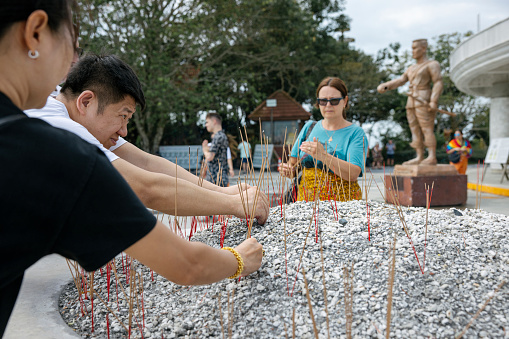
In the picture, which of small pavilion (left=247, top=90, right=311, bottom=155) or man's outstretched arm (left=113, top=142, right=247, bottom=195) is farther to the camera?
small pavilion (left=247, top=90, right=311, bottom=155)

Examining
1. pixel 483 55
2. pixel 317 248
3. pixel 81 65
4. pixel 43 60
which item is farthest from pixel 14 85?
pixel 483 55

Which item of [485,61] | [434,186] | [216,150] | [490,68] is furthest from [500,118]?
[216,150]

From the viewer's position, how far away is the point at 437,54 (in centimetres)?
2645

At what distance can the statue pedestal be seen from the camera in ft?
19.4

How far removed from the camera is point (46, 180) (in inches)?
27.7

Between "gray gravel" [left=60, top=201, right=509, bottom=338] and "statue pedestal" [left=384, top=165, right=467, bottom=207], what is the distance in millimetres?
3955

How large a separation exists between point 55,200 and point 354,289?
1187 millimetres

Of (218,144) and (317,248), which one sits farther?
(218,144)

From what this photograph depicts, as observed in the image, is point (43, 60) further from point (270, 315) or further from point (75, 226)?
point (270, 315)

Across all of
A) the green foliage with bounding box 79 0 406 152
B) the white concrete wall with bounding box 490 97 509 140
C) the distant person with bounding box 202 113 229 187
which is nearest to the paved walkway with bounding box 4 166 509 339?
the distant person with bounding box 202 113 229 187

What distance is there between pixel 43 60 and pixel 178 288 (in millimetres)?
1237

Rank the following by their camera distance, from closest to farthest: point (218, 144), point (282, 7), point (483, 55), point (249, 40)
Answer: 1. point (218, 144)
2. point (483, 55)
3. point (249, 40)
4. point (282, 7)

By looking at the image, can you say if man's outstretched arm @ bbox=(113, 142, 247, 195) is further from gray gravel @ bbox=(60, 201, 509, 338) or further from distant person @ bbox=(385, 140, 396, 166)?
distant person @ bbox=(385, 140, 396, 166)

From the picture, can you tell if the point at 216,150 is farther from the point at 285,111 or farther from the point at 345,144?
the point at 285,111
